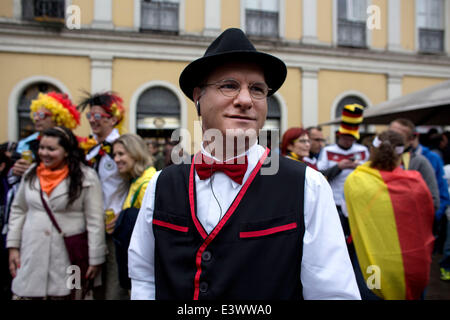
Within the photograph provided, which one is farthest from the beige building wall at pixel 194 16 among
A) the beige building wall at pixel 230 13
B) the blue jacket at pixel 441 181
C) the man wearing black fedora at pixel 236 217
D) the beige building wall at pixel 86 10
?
the man wearing black fedora at pixel 236 217

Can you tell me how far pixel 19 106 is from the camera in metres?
9.77

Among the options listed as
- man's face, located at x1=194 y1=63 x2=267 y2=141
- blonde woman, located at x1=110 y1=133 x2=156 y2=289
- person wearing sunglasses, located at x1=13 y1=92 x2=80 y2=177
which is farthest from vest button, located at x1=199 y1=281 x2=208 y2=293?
person wearing sunglasses, located at x1=13 y1=92 x2=80 y2=177

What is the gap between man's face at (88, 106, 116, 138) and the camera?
3199 millimetres

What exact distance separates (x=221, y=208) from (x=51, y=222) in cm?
192

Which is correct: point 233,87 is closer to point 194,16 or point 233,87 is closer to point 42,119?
point 42,119

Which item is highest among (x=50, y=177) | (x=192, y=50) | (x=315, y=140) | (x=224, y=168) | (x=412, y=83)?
(x=192, y=50)

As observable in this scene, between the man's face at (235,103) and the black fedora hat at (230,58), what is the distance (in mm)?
33

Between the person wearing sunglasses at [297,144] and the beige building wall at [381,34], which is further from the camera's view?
the beige building wall at [381,34]

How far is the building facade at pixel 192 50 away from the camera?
9.72 m

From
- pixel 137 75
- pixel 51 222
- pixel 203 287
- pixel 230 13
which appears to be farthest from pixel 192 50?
pixel 203 287

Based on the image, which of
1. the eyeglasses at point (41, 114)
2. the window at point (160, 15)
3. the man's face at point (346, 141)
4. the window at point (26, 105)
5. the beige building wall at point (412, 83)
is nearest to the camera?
the eyeglasses at point (41, 114)

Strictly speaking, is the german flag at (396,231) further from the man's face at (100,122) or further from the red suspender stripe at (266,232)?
the man's face at (100,122)

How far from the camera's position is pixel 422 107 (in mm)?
4023

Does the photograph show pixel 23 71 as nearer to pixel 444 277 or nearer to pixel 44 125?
pixel 44 125
